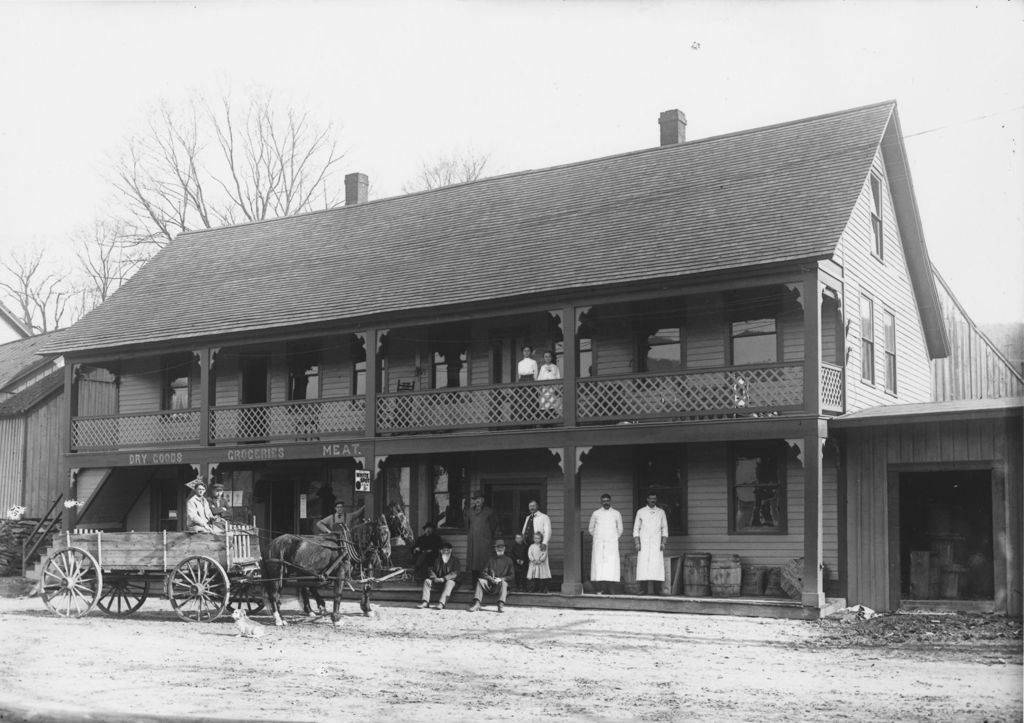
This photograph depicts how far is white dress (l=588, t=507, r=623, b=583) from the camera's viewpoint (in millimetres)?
19297

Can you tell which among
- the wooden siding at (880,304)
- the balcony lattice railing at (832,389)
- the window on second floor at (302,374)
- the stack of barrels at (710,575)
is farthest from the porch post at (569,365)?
the window on second floor at (302,374)

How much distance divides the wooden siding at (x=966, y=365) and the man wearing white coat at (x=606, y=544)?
10411 millimetres

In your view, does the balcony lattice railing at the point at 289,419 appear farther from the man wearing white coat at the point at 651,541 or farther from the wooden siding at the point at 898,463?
the wooden siding at the point at 898,463

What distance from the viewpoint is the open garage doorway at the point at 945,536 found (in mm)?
18828

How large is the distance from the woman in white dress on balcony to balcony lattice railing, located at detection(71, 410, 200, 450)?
8.92 m

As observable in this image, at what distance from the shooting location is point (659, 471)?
2064cm

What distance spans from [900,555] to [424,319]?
31.0 ft

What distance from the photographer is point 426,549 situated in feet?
62.3

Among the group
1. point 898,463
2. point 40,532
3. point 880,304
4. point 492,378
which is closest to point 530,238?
point 492,378

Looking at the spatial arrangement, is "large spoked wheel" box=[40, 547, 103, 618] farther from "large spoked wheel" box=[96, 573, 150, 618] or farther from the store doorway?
the store doorway

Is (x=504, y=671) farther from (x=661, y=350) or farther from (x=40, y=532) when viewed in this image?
(x=40, y=532)

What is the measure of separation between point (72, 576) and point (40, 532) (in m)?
11.8

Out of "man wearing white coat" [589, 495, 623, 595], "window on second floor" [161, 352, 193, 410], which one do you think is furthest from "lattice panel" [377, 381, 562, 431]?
"window on second floor" [161, 352, 193, 410]

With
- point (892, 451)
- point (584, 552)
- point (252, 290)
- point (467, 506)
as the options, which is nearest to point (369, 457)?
point (467, 506)
